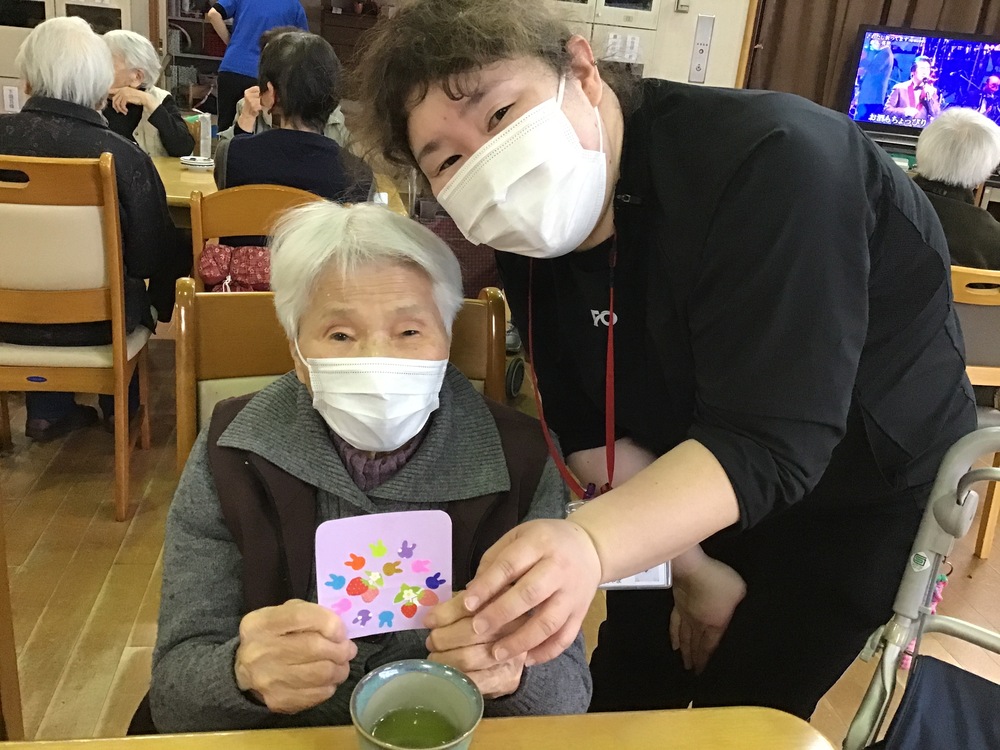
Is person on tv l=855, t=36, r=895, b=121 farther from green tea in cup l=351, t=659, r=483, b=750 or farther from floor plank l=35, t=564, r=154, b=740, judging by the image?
green tea in cup l=351, t=659, r=483, b=750

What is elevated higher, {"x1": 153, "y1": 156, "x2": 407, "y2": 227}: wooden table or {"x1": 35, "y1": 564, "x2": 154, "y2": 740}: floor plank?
{"x1": 153, "y1": 156, "x2": 407, "y2": 227}: wooden table

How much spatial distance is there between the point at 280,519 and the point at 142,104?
3567mm

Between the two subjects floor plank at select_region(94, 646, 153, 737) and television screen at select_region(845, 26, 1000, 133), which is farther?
television screen at select_region(845, 26, 1000, 133)

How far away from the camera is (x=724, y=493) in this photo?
829 millimetres

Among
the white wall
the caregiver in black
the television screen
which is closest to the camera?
the caregiver in black

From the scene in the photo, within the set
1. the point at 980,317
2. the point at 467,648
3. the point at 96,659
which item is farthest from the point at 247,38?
the point at 467,648

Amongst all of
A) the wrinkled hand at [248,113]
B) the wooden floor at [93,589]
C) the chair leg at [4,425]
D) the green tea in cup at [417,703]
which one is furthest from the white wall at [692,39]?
the green tea in cup at [417,703]

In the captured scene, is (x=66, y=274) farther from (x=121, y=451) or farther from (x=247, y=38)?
(x=247, y=38)

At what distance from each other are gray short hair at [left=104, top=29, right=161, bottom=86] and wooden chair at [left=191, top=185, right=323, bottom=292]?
1846mm

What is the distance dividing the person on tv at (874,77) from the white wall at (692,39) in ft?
2.95

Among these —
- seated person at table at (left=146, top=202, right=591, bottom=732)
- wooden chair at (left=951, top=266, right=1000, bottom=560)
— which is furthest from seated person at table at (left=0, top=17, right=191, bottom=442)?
wooden chair at (left=951, top=266, right=1000, bottom=560)

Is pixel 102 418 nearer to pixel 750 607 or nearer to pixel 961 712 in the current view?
pixel 750 607

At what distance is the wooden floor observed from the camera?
1977 mm

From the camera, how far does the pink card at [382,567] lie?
898 millimetres
